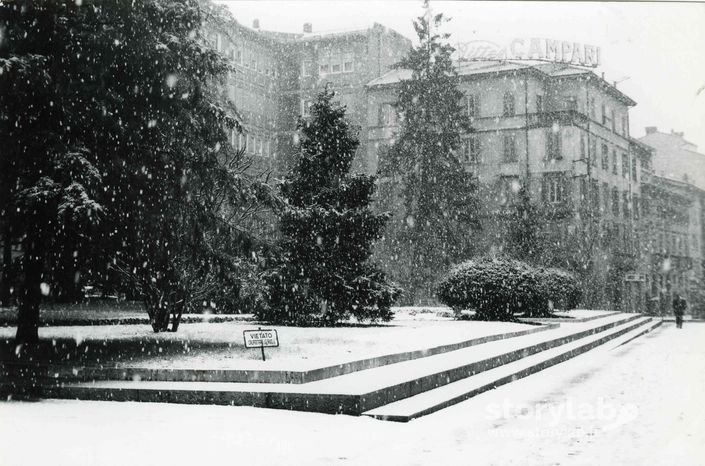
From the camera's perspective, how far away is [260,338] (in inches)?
450

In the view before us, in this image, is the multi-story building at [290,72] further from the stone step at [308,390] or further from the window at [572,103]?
the stone step at [308,390]

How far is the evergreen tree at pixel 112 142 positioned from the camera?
11.5 metres

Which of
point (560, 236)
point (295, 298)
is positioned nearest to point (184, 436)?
point (295, 298)

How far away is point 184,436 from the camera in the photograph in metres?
7.62

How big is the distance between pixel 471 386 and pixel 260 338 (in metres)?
3.21

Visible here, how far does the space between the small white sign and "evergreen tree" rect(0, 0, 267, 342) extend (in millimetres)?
2749

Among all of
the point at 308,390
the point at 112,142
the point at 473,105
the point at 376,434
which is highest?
the point at 473,105

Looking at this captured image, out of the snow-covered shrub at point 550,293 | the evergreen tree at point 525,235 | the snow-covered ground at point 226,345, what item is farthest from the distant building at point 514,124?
the snow-covered ground at point 226,345

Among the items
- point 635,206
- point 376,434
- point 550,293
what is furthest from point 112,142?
point 635,206

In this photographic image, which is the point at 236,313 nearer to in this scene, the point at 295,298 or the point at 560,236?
the point at 295,298

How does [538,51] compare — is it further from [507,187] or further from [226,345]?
[226,345]

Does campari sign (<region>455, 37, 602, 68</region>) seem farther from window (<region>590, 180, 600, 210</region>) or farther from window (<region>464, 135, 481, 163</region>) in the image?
window (<region>590, 180, 600, 210</region>)

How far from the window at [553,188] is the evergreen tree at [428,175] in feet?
22.0

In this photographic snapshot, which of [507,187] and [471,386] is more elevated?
[507,187]
